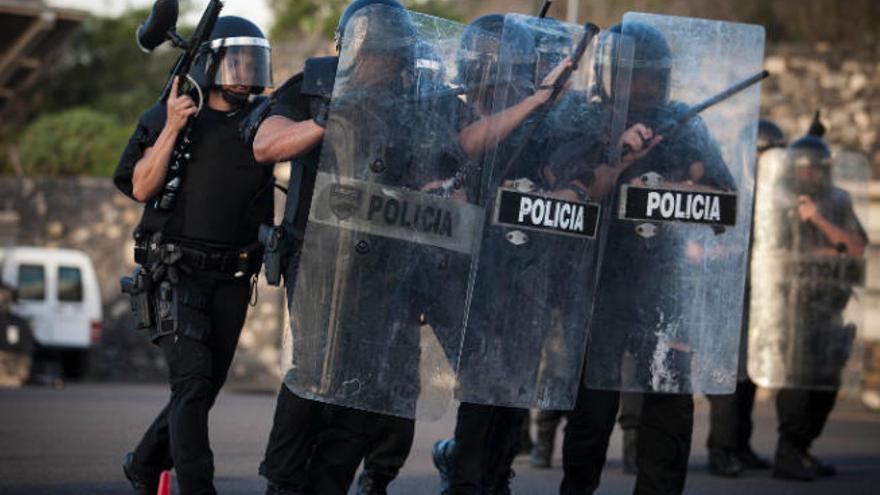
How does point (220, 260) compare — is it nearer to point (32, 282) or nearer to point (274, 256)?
point (274, 256)

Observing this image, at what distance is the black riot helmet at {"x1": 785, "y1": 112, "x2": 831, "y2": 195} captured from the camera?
10.6 m

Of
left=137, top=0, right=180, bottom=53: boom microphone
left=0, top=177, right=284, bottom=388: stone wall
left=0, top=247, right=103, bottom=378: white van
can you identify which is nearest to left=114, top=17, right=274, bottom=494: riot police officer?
left=137, top=0, right=180, bottom=53: boom microphone

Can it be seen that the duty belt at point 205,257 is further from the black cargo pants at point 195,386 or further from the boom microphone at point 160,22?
the boom microphone at point 160,22

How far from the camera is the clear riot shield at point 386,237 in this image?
243 inches

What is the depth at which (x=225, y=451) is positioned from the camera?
11.1m

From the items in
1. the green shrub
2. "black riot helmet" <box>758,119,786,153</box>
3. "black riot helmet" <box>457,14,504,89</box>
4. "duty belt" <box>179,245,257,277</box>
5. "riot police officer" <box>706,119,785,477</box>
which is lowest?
"riot police officer" <box>706,119,785,477</box>

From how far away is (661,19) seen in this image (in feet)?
23.3

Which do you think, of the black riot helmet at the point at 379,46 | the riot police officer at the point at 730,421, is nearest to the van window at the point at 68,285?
the riot police officer at the point at 730,421

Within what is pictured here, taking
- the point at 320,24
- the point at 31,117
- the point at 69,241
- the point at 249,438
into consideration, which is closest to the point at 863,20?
the point at 320,24

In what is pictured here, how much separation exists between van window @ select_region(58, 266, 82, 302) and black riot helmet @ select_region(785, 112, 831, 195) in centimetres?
1347

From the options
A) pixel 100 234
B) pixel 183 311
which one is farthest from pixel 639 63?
pixel 100 234

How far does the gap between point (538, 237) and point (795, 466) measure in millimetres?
4570

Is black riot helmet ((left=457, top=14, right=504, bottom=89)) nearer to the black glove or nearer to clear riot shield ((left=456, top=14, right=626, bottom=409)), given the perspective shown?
clear riot shield ((left=456, top=14, right=626, bottom=409))

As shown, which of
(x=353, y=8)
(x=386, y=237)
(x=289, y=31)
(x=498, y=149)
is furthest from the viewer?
(x=289, y=31)
